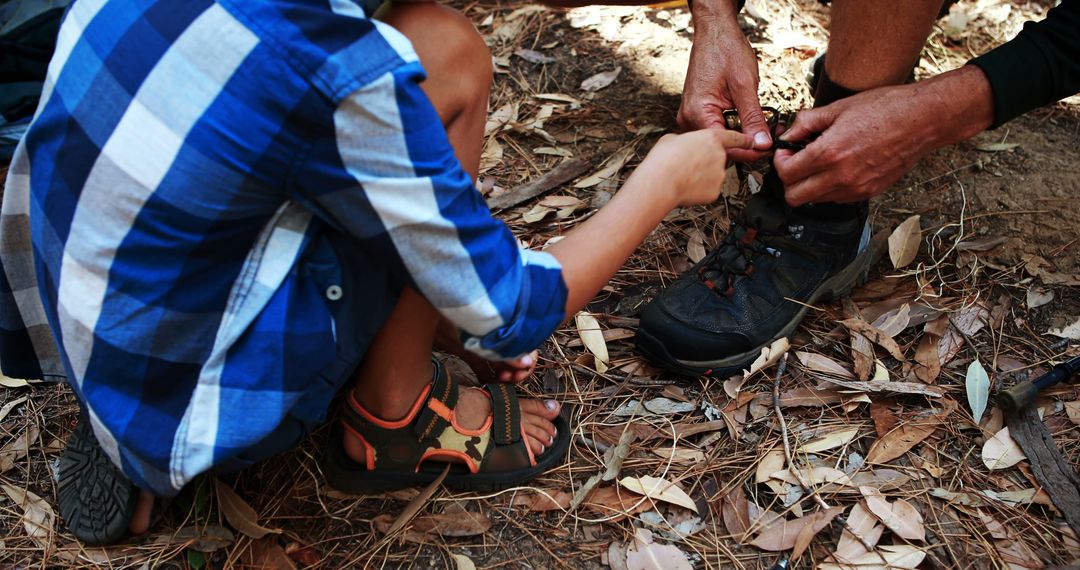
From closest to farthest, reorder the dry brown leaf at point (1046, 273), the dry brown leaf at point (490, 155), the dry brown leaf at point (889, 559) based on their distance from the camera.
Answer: the dry brown leaf at point (889, 559) < the dry brown leaf at point (1046, 273) < the dry brown leaf at point (490, 155)

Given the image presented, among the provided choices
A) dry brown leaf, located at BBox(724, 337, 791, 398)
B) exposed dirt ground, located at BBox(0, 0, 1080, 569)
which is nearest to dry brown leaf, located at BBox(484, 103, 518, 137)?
exposed dirt ground, located at BBox(0, 0, 1080, 569)

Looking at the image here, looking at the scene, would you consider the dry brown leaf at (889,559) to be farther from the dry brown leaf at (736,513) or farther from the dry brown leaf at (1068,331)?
the dry brown leaf at (1068,331)

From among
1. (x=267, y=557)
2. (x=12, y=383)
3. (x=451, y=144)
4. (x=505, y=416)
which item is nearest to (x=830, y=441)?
(x=505, y=416)

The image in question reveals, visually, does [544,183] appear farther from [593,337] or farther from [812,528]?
[812,528]

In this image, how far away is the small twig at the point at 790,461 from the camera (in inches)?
54.0

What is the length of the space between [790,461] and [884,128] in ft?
2.16

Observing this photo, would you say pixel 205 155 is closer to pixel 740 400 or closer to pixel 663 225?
pixel 740 400

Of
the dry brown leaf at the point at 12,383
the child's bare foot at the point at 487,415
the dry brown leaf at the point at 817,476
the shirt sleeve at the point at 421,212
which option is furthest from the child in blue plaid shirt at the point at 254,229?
the dry brown leaf at the point at 817,476

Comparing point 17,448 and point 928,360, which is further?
point 928,360

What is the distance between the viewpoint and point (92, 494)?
1.37 meters

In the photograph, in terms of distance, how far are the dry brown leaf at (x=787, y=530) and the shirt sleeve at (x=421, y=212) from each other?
615 mm

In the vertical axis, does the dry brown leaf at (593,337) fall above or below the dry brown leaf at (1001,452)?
below

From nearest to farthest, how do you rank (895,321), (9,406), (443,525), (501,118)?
1. (443,525)
2. (9,406)
3. (895,321)
4. (501,118)

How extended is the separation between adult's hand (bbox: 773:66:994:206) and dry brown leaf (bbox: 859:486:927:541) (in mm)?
590
